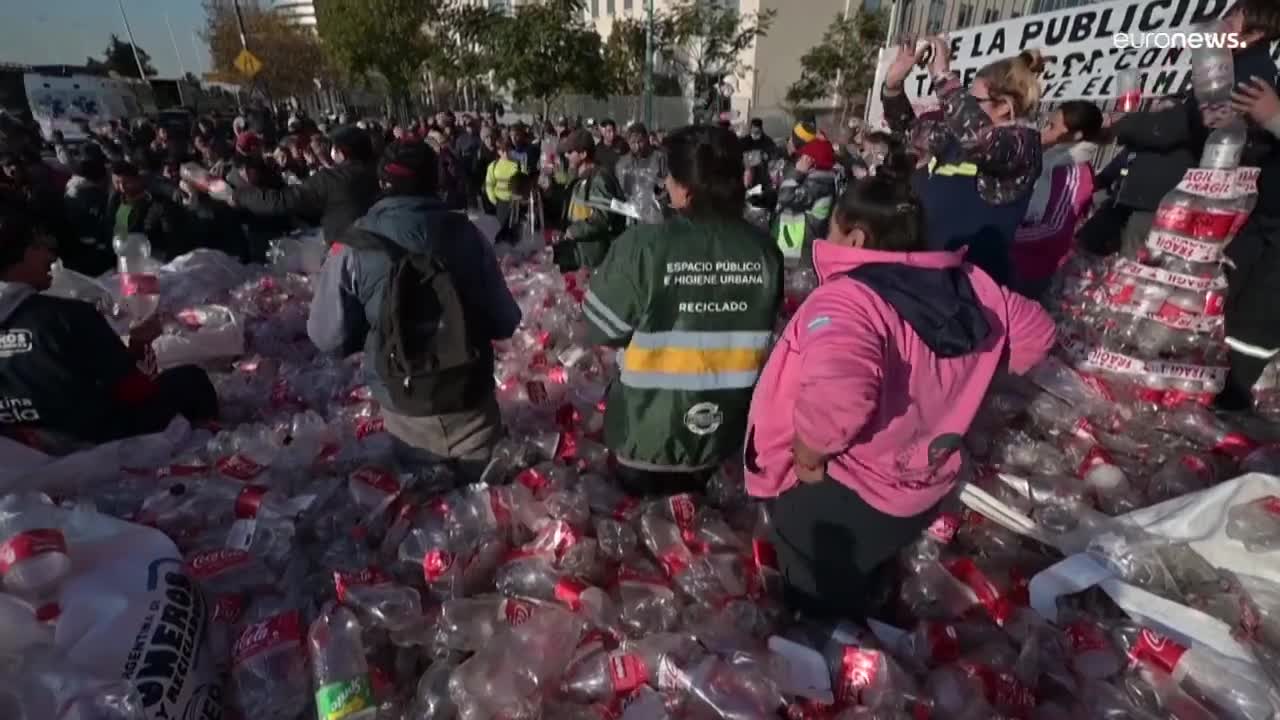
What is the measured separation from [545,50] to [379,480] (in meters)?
23.8

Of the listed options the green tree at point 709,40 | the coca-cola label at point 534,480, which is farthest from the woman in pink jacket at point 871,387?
the green tree at point 709,40

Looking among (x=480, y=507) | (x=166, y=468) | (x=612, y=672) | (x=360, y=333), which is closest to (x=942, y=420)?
(x=612, y=672)

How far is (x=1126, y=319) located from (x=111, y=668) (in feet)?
Answer: 16.0

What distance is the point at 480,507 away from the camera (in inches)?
103

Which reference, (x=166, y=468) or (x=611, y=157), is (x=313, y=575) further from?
(x=611, y=157)

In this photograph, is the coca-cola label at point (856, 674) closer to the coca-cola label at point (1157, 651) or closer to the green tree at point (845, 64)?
the coca-cola label at point (1157, 651)

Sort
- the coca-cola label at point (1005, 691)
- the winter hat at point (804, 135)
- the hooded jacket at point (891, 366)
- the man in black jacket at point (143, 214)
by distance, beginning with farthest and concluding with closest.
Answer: the winter hat at point (804, 135), the man in black jacket at point (143, 214), the coca-cola label at point (1005, 691), the hooded jacket at point (891, 366)

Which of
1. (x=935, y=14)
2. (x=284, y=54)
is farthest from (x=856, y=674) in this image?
(x=284, y=54)

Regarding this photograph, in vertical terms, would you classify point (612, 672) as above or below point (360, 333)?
below

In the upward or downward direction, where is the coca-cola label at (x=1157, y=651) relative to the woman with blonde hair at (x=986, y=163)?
downward

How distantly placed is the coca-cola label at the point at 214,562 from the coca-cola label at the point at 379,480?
0.52 meters

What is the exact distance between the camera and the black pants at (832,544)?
2.08m

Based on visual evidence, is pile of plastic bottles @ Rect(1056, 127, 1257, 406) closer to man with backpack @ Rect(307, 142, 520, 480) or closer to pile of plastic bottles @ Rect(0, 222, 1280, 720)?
pile of plastic bottles @ Rect(0, 222, 1280, 720)

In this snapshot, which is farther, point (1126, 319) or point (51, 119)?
point (51, 119)
